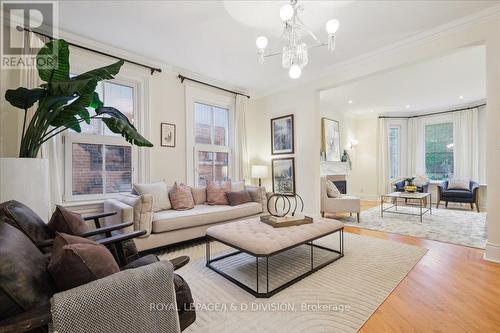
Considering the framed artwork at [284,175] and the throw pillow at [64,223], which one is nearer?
the throw pillow at [64,223]

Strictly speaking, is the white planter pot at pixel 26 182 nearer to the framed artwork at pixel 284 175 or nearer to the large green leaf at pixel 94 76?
the large green leaf at pixel 94 76

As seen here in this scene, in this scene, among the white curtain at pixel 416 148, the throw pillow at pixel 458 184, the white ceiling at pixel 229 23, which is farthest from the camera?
the white curtain at pixel 416 148

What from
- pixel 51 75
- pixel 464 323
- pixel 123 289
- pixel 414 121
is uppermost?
pixel 414 121

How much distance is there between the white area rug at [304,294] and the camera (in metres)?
1.62

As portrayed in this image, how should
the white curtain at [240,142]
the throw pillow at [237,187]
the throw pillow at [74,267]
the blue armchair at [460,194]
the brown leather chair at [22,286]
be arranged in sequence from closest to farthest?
1. the brown leather chair at [22,286]
2. the throw pillow at [74,267]
3. the throw pillow at [237,187]
4. the white curtain at [240,142]
5. the blue armchair at [460,194]

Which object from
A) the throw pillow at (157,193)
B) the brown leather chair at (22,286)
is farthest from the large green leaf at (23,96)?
the brown leather chair at (22,286)

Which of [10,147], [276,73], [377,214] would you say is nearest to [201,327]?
[10,147]

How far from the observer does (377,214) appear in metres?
5.25

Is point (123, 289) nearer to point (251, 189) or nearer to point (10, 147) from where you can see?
point (10, 147)

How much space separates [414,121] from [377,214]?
159 inches

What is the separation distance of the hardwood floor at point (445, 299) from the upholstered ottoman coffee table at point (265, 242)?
2.37 ft

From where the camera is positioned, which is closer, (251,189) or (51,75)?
(51,75)

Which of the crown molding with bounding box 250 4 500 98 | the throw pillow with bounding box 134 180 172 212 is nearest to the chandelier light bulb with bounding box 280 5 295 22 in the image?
the crown molding with bounding box 250 4 500 98

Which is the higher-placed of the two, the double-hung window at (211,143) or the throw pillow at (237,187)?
the double-hung window at (211,143)
